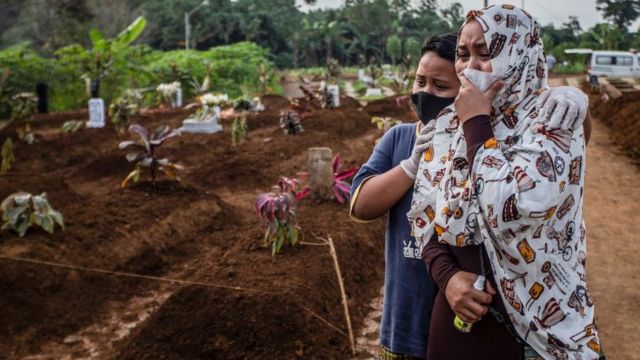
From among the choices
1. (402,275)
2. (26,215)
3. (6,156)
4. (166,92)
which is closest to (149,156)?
(26,215)

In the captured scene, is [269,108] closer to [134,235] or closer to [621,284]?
[134,235]

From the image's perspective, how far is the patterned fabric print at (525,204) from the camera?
1284mm

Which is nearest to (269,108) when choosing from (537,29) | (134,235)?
(134,235)

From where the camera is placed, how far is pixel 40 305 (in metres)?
4.09

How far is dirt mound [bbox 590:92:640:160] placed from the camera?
1088 centimetres

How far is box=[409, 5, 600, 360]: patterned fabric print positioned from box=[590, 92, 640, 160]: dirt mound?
9.89 meters

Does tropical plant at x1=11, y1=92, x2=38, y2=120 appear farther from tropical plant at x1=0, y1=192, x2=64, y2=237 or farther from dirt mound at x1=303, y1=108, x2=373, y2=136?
tropical plant at x1=0, y1=192, x2=64, y2=237

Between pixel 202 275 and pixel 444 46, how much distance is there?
9.34 feet

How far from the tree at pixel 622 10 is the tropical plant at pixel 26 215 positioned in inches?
2107

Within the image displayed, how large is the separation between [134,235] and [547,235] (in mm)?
4424

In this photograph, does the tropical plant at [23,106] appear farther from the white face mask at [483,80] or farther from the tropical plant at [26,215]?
the white face mask at [483,80]

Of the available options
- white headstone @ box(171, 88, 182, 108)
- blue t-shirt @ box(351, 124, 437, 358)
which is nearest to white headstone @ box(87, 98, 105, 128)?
white headstone @ box(171, 88, 182, 108)

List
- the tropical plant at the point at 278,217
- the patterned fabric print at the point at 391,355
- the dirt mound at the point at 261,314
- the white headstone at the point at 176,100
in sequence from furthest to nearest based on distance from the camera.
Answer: the white headstone at the point at 176,100
the tropical plant at the point at 278,217
the dirt mound at the point at 261,314
the patterned fabric print at the point at 391,355

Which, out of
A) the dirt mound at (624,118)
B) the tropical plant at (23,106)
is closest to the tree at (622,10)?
the dirt mound at (624,118)
